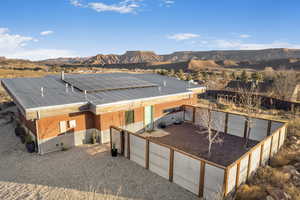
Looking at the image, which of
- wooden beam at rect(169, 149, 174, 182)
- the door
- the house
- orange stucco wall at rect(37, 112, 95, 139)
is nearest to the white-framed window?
the house

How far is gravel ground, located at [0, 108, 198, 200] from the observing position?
849 cm

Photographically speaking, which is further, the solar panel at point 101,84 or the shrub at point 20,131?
the solar panel at point 101,84

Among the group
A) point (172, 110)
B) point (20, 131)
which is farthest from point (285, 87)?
point (20, 131)

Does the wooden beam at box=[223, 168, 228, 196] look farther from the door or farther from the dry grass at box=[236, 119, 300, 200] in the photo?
the door

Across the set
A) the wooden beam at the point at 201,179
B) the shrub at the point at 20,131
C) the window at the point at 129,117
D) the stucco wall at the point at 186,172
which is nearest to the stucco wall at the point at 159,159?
the stucco wall at the point at 186,172

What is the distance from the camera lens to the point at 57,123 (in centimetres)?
1276

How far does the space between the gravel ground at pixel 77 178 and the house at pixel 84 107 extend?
1.41 metres

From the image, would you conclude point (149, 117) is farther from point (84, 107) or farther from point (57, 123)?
point (57, 123)

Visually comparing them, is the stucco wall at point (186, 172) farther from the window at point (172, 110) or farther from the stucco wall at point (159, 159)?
the window at point (172, 110)

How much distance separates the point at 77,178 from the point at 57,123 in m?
4.58

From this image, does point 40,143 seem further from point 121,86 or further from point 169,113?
point 169,113

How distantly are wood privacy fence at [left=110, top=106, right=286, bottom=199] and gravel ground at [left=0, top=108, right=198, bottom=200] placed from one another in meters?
0.48

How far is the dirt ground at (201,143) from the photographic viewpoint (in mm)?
12430

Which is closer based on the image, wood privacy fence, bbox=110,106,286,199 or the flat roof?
wood privacy fence, bbox=110,106,286,199
